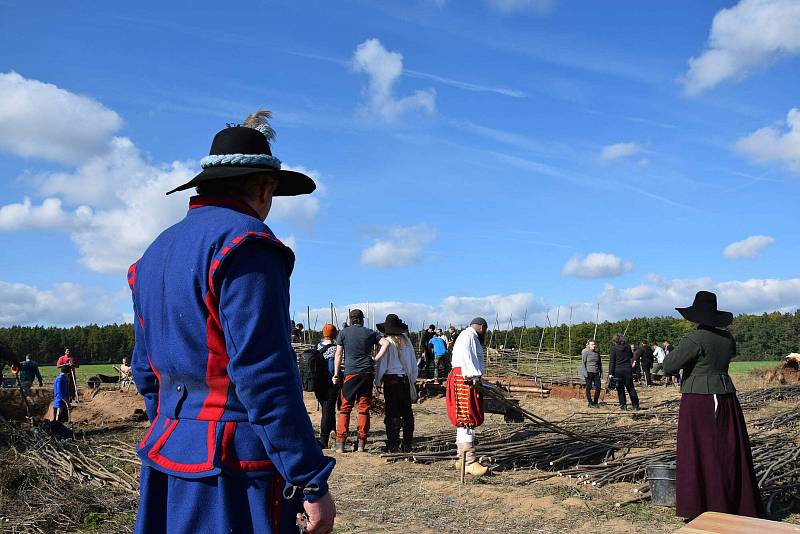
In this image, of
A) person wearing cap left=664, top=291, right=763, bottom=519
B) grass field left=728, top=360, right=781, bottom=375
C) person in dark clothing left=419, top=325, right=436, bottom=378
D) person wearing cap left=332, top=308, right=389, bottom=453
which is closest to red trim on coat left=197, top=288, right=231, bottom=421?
person wearing cap left=664, top=291, right=763, bottom=519

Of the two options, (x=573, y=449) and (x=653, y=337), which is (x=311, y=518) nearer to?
(x=573, y=449)

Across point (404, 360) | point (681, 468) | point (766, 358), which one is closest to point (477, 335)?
point (404, 360)

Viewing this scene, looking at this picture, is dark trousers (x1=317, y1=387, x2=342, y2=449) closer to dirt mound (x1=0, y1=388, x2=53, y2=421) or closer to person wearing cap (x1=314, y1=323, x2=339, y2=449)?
person wearing cap (x1=314, y1=323, x2=339, y2=449)

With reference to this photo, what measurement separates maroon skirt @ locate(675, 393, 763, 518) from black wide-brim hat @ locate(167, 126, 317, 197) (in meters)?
4.74

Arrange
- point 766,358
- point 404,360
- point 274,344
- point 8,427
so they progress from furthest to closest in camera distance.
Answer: point 766,358
point 404,360
point 8,427
point 274,344

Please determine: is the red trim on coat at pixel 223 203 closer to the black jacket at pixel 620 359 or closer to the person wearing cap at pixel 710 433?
the person wearing cap at pixel 710 433

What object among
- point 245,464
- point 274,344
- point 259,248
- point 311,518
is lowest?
point 311,518

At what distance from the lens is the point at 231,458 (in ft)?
6.37

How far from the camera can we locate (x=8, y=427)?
339 inches

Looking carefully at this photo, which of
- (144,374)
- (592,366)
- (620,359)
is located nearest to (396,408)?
(144,374)

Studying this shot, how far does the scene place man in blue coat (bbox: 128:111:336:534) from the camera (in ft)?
6.23

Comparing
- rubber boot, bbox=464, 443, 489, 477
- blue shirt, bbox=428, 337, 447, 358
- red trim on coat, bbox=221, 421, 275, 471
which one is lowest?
rubber boot, bbox=464, 443, 489, 477

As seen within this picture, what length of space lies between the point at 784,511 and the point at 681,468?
1.22 meters

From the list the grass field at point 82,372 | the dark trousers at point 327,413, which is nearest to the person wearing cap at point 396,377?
the dark trousers at point 327,413
